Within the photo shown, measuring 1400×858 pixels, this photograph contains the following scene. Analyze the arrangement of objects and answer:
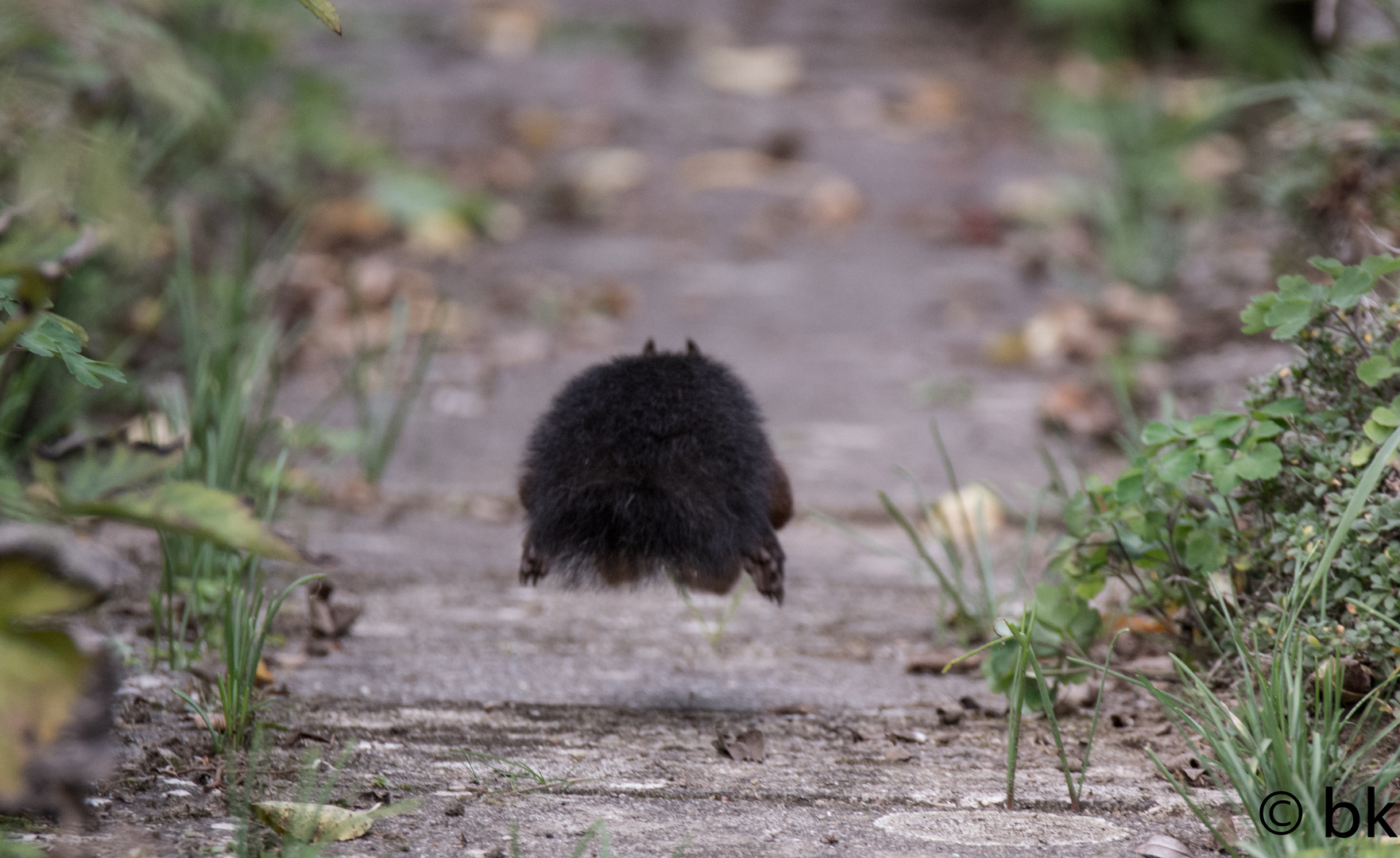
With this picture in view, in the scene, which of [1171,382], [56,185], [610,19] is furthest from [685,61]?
[56,185]

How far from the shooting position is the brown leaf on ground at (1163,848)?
5.36ft

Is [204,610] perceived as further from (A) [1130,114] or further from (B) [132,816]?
Answer: (A) [1130,114]

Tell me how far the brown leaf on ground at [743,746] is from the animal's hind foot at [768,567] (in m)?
0.26

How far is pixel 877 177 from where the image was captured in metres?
6.95

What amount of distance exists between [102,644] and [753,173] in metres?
5.89

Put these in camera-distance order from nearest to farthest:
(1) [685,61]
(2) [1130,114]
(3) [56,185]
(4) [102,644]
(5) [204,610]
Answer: (4) [102,644] < (3) [56,185] < (5) [204,610] < (2) [1130,114] < (1) [685,61]

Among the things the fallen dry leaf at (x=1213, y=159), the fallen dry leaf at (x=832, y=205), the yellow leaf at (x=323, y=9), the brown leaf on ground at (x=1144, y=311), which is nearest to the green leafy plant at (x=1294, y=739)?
the yellow leaf at (x=323, y=9)

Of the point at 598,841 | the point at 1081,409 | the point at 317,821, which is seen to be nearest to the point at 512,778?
the point at 598,841

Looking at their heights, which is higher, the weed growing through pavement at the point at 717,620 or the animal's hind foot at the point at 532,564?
the animal's hind foot at the point at 532,564

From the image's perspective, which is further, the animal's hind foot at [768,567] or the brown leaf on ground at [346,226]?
the brown leaf on ground at [346,226]

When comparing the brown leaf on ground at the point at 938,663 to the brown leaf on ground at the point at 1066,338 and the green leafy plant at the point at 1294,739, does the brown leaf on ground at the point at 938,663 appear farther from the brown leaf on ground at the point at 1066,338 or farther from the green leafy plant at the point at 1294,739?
the brown leaf on ground at the point at 1066,338

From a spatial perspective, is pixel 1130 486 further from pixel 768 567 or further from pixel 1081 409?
pixel 1081 409

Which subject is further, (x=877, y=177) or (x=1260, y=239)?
(x=877, y=177)

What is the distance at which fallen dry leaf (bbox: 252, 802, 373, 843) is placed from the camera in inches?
65.1
